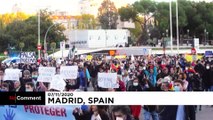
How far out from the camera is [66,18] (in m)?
156

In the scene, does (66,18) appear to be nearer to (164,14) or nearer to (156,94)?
(164,14)

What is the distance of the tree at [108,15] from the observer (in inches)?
4341

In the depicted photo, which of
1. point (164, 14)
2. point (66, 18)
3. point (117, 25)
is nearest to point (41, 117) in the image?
point (164, 14)

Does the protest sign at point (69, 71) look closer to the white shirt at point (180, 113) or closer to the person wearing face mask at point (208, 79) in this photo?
the person wearing face mask at point (208, 79)

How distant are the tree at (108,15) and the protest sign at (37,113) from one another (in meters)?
99.9

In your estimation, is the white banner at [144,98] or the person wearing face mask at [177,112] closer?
the white banner at [144,98]

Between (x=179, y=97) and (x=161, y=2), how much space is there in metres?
81.8

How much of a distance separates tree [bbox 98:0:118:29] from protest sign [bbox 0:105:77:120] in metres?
99.9

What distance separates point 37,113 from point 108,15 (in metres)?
104

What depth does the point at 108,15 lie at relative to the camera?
113250 millimetres

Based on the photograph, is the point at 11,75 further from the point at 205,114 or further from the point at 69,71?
the point at 205,114

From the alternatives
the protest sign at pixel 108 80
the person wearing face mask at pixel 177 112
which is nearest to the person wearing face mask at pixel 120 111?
the person wearing face mask at pixel 177 112

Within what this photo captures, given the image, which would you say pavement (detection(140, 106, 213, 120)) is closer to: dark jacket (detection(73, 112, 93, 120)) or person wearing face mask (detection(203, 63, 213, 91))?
person wearing face mask (detection(203, 63, 213, 91))

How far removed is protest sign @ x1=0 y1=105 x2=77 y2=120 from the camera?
9422 mm
